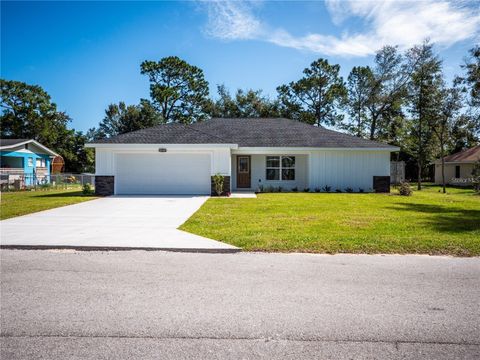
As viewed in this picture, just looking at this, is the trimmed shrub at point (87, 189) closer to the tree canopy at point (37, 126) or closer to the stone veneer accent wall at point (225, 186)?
the stone veneer accent wall at point (225, 186)

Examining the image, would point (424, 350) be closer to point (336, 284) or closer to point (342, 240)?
point (336, 284)

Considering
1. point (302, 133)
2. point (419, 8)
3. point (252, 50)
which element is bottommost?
point (302, 133)

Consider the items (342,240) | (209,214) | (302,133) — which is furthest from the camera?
(302,133)

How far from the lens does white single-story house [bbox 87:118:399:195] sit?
16.9m

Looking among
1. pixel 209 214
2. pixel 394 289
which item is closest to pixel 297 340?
pixel 394 289

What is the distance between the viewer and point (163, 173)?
17.2 metres

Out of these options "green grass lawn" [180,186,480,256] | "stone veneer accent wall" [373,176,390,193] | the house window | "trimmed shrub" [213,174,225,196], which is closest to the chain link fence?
"trimmed shrub" [213,174,225,196]

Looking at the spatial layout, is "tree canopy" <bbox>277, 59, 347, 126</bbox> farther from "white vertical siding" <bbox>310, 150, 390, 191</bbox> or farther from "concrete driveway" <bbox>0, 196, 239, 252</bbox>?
"concrete driveway" <bbox>0, 196, 239, 252</bbox>

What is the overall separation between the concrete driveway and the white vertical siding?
10.7 m

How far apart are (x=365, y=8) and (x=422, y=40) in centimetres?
1926

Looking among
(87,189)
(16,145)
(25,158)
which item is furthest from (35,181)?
(87,189)

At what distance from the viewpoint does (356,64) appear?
3697 cm

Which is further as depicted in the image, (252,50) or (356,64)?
(356,64)

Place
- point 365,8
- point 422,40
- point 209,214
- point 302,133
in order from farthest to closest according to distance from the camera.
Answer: point 422,40, point 302,133, point 365,8, point 209,214
